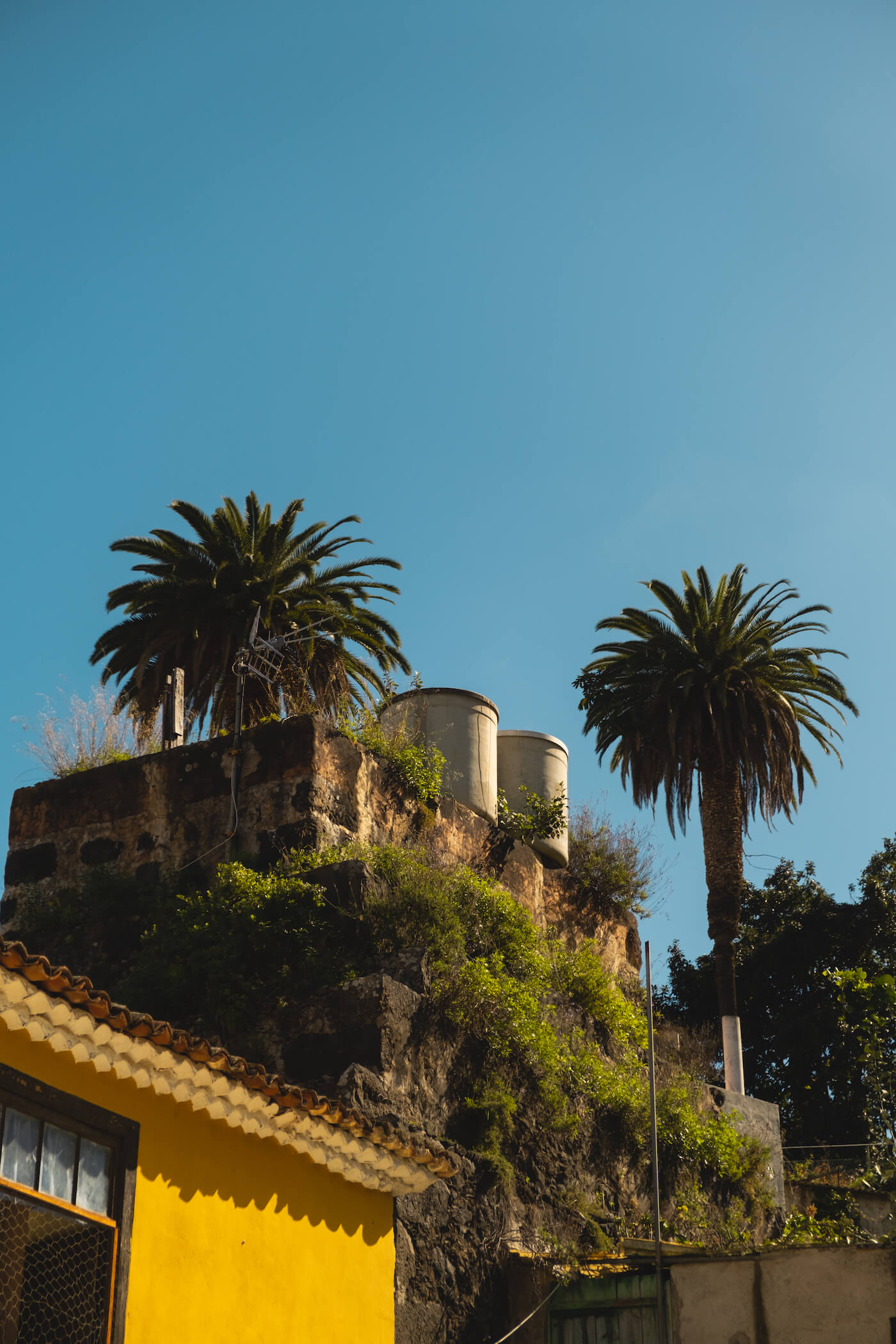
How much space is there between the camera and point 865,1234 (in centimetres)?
1239

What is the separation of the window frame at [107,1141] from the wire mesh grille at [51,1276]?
0.06 meters

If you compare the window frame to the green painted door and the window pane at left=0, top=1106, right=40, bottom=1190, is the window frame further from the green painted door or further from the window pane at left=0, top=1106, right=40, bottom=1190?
the green painted door

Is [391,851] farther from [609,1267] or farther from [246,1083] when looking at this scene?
[246,1083]

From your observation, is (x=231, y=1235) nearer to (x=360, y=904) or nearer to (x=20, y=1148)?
(x=20, y=1148)

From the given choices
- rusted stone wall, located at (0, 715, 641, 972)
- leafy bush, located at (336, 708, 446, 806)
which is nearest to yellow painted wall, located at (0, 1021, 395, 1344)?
rusted stone wall, located at (0, 715, 641, 972)

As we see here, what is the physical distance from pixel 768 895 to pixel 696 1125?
58.4 ft

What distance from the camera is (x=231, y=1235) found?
8.38 m

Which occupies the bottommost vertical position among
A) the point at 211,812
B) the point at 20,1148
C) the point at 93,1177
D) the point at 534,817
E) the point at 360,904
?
the point at 93,1177

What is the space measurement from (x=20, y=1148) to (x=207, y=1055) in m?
1.28

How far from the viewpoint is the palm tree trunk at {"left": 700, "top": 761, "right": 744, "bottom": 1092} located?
2397cm

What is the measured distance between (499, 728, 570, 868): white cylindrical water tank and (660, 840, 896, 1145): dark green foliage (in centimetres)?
939

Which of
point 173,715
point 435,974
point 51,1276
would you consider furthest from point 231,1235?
point 173,715

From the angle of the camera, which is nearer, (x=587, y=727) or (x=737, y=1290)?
(x=737, y=1290)

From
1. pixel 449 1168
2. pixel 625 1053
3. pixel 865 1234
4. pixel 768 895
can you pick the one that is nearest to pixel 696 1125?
pixel 625 1053
